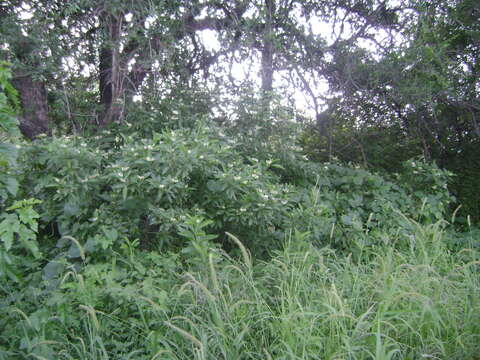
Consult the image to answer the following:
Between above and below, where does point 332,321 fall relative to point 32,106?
below

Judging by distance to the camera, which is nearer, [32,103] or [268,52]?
[32,103]

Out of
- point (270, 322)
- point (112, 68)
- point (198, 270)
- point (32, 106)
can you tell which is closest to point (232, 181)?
point (198, 270)

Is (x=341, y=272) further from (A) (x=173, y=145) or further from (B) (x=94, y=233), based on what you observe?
(B) (x=94, y=233)

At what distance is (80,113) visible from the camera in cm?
473

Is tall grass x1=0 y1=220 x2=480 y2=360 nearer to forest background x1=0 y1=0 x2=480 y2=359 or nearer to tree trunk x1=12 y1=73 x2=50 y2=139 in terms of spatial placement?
forest background x1=0 y1=0 x2=480 y2=359

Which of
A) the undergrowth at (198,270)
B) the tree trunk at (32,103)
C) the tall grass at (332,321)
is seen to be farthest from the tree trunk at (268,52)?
the tall grass at (332,321)

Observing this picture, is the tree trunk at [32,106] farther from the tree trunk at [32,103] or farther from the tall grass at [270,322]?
the tall grass at [270,322]

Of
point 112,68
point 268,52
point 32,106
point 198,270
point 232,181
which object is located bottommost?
point 198,270

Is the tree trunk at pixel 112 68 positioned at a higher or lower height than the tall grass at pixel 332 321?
higher

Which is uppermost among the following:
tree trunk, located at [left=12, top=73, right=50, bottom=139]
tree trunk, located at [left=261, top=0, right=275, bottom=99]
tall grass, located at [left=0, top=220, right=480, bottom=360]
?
tree trunk, located at [left=261, top=0, right=275, bottom=99]

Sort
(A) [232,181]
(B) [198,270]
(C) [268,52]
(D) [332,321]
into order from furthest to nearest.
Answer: (C) [268,52], (A) [232,181], (B) [198,270], (D) [332,321]

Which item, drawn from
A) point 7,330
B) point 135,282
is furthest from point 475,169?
point 7,330

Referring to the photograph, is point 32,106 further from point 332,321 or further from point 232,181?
point 332,321

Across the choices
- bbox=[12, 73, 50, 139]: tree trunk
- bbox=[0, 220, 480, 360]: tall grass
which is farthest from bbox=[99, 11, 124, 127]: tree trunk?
bbox=[0, 220, 480, 360]: tall grass
